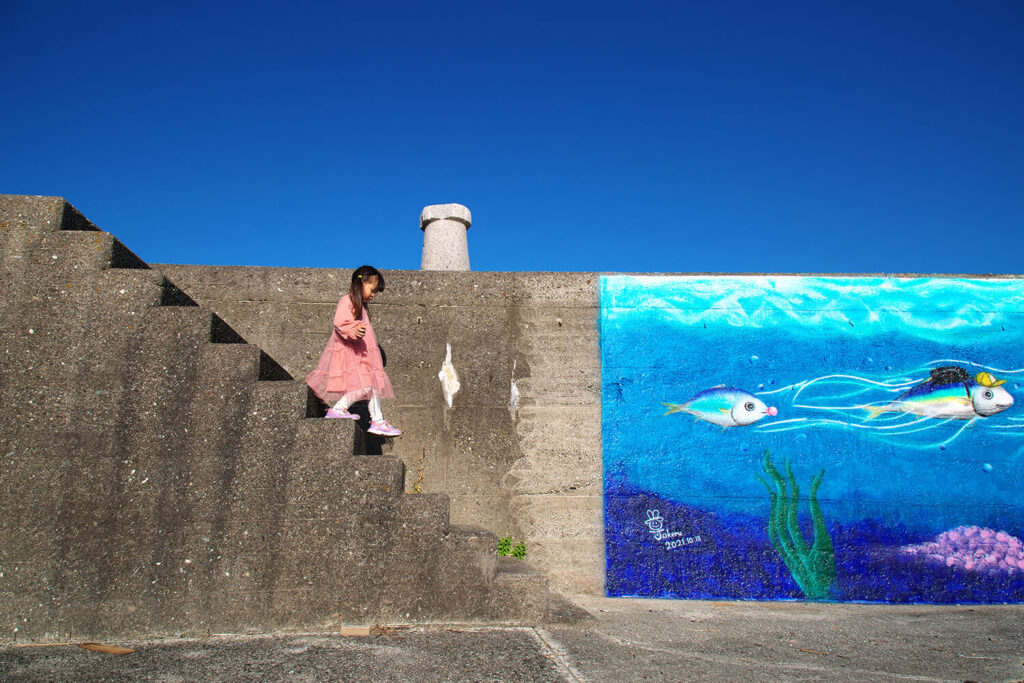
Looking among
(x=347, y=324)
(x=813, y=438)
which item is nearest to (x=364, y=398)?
(x=347, y=324)

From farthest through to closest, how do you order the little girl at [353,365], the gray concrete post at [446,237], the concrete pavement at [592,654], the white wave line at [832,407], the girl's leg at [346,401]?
the gray concrete post at [446,237] → the white wave line at [832,407] → the little girl at [353,365] → the girl's leg at [346,401] → the concrete pavement at [592,654]

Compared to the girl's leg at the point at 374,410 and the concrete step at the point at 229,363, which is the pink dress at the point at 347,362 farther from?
the concrete step at the point at 229,363

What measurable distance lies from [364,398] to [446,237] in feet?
9.36

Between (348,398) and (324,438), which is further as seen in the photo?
(348,398)

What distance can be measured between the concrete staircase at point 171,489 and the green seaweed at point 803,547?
2.32 meters

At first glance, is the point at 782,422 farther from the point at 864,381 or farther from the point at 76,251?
the point at 76,251

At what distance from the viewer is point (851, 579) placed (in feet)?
17.4

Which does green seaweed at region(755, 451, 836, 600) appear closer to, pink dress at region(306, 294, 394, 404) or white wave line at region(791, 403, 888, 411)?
white wave line at region(791, 403, 888, 411)

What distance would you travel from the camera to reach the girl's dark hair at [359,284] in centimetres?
470

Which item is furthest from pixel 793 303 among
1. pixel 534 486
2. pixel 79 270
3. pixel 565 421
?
pixel 79 270

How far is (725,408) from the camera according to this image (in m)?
5.48

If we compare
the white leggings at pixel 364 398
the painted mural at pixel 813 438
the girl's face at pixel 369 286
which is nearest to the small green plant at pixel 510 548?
the painted mural at pixel 813 438

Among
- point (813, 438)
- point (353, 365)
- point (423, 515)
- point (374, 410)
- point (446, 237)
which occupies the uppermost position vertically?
point (446, 237)
